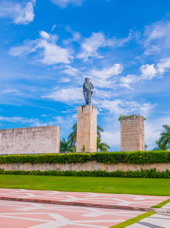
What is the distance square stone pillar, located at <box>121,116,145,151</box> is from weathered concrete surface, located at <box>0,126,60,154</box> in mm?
6298

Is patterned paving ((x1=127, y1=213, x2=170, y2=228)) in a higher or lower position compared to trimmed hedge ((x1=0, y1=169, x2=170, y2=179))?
higher

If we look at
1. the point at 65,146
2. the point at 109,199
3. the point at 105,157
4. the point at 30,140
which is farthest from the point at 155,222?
the point at 65,146

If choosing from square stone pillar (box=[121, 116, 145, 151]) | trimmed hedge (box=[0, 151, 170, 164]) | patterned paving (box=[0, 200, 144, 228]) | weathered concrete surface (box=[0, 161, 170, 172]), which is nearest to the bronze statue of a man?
square stone pillar (box=[121, 116, 145, 151])

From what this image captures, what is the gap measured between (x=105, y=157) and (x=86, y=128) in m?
Answer: 3.39

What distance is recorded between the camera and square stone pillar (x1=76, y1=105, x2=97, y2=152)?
21547mm

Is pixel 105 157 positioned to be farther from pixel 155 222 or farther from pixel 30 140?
pixel 155 222

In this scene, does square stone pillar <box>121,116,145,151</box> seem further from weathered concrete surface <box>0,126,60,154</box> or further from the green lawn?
the green lawn

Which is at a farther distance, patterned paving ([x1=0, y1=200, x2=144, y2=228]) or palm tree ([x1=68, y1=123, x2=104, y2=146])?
palm tree ([x1=68, y1=123, x2=104, y2=146])

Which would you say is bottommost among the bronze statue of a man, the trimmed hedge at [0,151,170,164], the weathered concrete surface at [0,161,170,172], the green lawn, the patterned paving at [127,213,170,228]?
the green lawn

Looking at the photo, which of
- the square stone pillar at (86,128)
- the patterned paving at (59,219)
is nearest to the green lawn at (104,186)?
the patterned paving at (59,219)

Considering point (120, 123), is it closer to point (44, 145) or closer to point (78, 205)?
point (44, 145)

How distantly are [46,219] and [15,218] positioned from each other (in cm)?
54

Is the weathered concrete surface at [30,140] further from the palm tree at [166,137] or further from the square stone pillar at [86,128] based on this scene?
the palm tree at [166,137]

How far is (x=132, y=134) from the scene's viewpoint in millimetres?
21031
